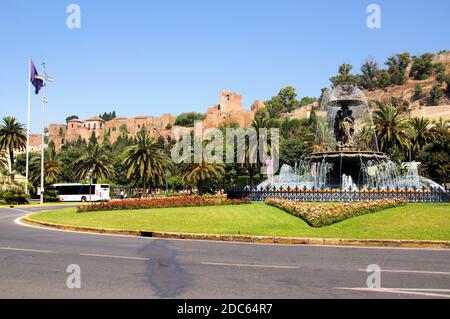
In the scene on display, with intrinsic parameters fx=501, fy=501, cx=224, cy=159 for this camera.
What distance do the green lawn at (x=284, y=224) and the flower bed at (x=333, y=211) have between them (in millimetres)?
287

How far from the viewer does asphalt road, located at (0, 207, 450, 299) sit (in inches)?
288

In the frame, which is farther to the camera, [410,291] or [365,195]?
[365,195]

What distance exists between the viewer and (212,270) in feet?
30.3

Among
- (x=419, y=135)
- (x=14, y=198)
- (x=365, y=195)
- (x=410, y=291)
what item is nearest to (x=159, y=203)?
(x=365, y=195)

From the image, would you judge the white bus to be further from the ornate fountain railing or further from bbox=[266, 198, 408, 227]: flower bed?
bbox=[266, 198, 408, 227]: flower bed

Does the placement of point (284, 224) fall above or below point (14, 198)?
above

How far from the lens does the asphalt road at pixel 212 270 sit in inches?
288

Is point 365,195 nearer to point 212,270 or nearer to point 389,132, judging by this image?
point 212,270

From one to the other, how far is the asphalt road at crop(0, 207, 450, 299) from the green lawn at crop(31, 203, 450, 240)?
1801mm

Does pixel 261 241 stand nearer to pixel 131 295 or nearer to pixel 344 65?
pixel 131 295

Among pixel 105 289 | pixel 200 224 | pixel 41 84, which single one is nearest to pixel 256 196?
pixel 200 224

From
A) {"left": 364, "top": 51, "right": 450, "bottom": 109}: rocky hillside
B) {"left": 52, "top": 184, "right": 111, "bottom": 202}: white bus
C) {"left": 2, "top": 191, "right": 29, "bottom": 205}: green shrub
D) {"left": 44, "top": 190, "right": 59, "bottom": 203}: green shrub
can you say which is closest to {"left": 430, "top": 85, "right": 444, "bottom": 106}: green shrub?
{"left": 364, "top": 51, "right": 450, "bottom": 109}: rocky hillside

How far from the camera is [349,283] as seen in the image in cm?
808

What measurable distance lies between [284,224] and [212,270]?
8.47 m
